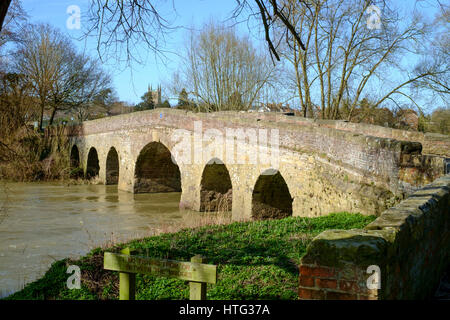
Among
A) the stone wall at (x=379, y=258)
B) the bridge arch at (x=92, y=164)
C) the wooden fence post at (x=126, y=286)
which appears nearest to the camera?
the stone wall at (x=379, y=258)

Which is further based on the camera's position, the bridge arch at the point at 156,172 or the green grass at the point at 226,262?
the bridge arch at the point at 156,172

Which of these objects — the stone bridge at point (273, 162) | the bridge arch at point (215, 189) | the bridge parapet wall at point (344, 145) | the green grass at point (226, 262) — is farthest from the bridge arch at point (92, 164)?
the green grass at point (226, 262)

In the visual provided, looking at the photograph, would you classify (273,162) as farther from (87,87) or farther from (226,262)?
(87,87)

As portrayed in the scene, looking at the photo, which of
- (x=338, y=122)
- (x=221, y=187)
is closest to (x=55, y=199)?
(x=221, y=187)

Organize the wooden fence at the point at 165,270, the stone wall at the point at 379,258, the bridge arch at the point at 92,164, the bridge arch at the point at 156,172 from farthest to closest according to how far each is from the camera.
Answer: the bridge arch at the point at 92,164 → the bridge arch at the point at 156,172 → the wooden fence at the point at 165,270 → the stone wall at the point at 379,258

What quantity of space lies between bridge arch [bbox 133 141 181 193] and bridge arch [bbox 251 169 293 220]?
22.8 feet

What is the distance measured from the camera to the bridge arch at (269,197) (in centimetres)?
1091

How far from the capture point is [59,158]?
21.8m

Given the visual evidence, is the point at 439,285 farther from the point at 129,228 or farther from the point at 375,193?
the point at 129,228

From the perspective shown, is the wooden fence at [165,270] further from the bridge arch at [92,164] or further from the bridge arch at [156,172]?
the bridge arch at [92,164]

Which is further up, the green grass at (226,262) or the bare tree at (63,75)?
the bare tree at (63,75)

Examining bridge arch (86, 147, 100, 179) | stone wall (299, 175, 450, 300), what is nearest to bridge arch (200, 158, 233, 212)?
stone wall (299, 175, 450, 300)

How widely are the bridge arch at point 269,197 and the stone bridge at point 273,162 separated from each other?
3cm

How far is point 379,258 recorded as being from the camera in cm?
246
